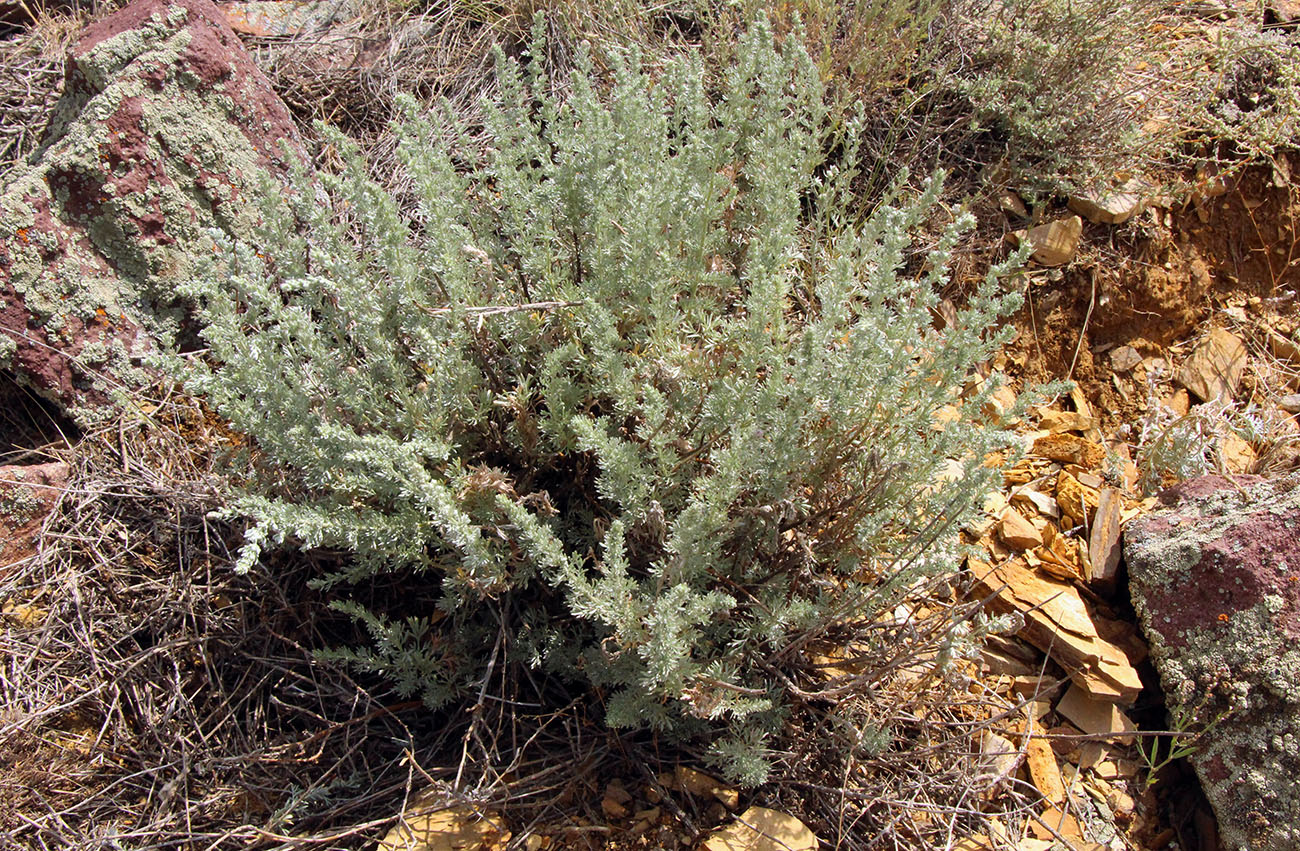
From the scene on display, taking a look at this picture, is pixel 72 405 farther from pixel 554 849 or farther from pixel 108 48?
pixel 554 849

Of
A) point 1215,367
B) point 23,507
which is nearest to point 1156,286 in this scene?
point 1215,367

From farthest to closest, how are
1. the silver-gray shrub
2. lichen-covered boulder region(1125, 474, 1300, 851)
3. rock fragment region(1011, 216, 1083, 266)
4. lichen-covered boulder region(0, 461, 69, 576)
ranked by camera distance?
rock fragment region(1011, 216, 1083, 266) → lichen-covered boulder region(0, 461, 69, 576) → lichen-covered boulder region(1125, 474, 1300, 851) → the silver-gray shrub

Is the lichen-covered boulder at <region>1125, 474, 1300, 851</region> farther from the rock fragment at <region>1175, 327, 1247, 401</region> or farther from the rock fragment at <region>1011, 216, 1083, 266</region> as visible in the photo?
the rock fragment at <region>1011, 216, 1083, 266</region>

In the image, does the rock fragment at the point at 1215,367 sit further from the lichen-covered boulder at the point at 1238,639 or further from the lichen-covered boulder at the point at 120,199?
the lichen-covered boulder at the point at 120,199

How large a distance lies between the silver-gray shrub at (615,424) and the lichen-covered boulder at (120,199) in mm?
767

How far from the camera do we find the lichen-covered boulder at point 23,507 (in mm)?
2916

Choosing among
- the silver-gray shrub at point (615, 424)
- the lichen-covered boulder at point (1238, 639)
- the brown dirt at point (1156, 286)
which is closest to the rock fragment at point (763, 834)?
the silver-gray shrub at point (615, 424)

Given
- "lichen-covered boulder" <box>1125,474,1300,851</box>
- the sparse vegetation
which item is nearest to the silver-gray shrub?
the sparse vegetation

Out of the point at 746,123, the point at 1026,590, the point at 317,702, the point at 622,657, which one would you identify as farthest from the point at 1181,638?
the point at 317,702

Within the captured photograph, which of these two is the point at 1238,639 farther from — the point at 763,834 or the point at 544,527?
the point at 544,527

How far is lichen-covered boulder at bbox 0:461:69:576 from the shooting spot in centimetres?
292

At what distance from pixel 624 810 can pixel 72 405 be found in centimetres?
243

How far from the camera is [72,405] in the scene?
3.08 meters

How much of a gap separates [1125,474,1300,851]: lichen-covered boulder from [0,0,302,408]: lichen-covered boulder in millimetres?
3225
